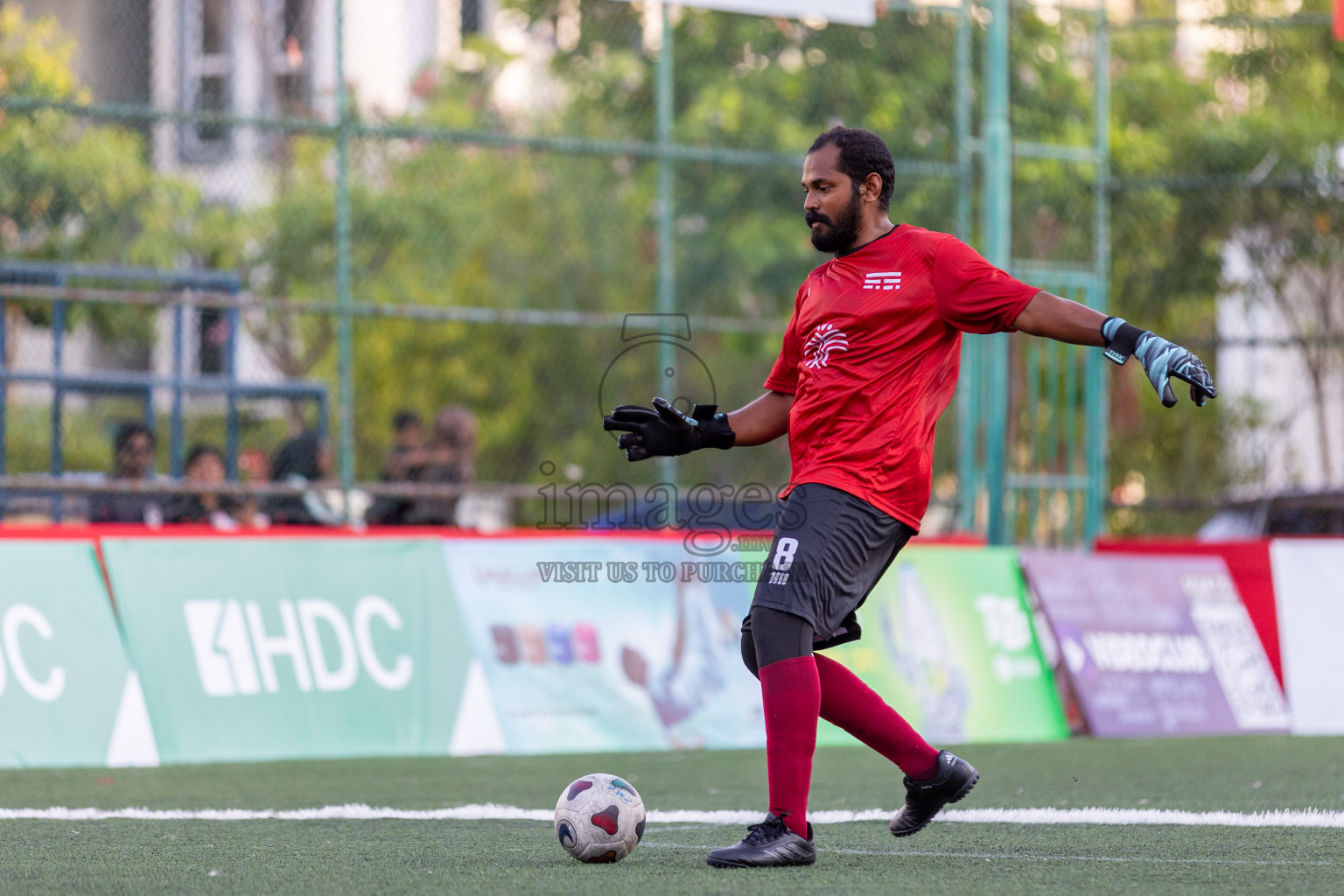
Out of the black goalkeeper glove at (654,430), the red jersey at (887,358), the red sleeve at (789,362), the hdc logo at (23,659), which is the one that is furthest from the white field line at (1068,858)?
the hdc logo at (23,659)

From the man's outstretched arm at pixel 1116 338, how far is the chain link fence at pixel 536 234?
614 centimetres

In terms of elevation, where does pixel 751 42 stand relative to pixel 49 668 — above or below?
above

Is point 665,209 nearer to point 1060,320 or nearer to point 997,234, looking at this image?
point 997,234

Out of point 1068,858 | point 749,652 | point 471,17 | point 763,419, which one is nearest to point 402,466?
point 763,419

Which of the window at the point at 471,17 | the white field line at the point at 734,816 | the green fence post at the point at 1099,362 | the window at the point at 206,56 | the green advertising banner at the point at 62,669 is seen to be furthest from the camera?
the window at the point at 471,17

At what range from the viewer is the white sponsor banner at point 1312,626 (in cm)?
1063

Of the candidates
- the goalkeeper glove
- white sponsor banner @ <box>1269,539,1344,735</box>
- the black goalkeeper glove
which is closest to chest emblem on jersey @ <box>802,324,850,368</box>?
the black goalkeeper glove

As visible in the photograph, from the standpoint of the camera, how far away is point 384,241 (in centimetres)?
1603

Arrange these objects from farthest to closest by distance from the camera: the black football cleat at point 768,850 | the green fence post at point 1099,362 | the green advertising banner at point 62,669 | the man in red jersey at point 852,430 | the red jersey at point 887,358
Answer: the green fence post at point 1099,362 < the green advertising banner at point 62,669 < the red jersey at point 887,358 < the man in red jersey at point 852,430 < the black football cleat at point 768,850

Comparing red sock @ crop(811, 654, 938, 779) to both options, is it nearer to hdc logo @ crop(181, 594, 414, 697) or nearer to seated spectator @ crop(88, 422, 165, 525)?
hdc logo @ crop(181, 594, 414, 697)

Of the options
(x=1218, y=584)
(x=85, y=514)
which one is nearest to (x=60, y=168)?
(x=85, y=514)

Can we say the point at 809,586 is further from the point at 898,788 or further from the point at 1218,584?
the point at 1218,584

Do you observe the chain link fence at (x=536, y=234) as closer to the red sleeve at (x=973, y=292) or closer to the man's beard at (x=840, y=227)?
the man's beard at (x=840, y=227)

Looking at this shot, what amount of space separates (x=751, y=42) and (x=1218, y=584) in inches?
289
